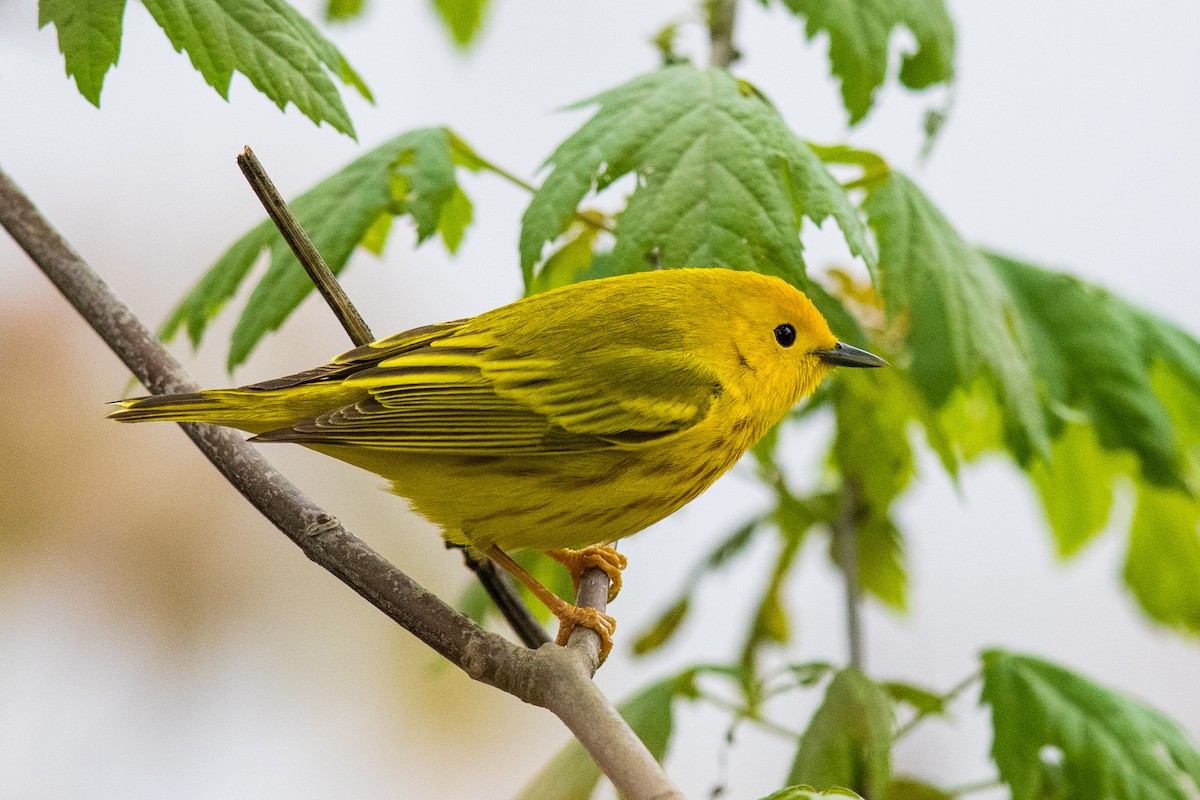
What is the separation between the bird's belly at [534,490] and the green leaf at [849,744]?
17.4 inches

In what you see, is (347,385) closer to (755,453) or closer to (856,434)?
(755,453)

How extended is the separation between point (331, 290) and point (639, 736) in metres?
1.00

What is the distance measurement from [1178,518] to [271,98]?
2240 mm

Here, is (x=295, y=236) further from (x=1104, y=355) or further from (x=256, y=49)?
(x=1104, y=355)

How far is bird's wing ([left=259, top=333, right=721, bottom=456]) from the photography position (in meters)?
1.82

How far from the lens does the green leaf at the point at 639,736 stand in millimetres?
2121

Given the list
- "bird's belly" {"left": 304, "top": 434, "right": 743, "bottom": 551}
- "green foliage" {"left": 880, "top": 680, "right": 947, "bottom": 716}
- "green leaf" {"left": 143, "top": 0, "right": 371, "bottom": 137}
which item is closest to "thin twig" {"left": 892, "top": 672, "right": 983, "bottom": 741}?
"green foliage" {"left": 880, "top": 680, "right": 947, "bottom": 716}

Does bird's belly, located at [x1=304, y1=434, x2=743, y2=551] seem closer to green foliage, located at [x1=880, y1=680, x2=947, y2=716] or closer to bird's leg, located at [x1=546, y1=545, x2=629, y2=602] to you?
bird's leg, located at [x1=546, y1=545, x2=629, y2=602]

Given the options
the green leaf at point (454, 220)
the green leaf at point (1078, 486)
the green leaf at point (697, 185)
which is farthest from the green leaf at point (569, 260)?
the green leaf at point (1078, 486)

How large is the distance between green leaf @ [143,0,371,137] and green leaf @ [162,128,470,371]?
27 centimetres

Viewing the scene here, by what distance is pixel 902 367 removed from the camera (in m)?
2.35

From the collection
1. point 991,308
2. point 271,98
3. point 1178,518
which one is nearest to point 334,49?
point 271,98

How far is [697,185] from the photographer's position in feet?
5.60

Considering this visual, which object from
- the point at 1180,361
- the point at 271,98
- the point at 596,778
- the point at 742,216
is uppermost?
the point at 271,98
